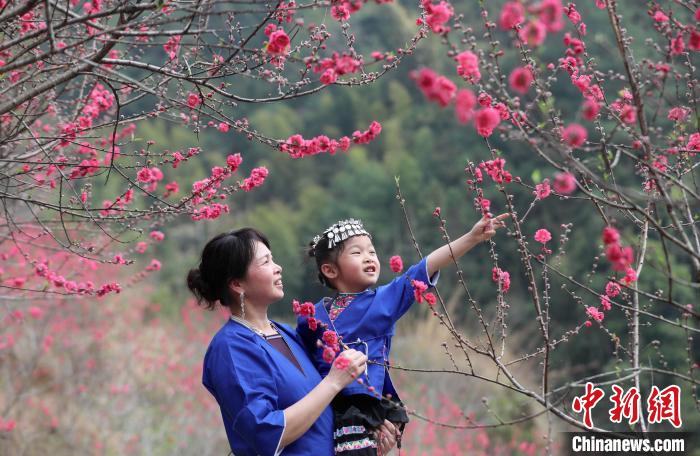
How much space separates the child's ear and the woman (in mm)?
235

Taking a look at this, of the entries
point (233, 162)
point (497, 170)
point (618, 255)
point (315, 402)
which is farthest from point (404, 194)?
point (618, 255)

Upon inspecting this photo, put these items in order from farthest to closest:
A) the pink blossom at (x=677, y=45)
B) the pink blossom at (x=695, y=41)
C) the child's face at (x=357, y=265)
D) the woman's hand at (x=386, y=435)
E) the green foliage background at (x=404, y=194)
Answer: the green foliage background at (x=404, y=194), the child's face at (x=357, y=265), the woman's hand at (x=386, y=435), the pink blossom at (x=677, y=45), the pink blossom at (x=695, y=41)

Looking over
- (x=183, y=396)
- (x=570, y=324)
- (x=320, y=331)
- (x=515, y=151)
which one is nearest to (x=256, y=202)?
(x=515, y=151)

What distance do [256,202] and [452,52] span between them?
64.5 ft

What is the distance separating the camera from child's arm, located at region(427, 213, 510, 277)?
2.08m

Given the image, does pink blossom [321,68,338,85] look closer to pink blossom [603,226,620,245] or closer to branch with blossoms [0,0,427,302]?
branch with blossoms [0,0,427,302]

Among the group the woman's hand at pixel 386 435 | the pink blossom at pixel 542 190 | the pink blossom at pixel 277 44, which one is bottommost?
the woman's hand at pixel 386 435

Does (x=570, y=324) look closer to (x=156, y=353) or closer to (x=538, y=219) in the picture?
(x=538, y=219)

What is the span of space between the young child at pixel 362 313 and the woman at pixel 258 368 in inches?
2.2

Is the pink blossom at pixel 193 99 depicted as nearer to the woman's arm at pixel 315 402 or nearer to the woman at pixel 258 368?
the woman at pixel 258 368

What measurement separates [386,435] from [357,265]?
470 millimetres

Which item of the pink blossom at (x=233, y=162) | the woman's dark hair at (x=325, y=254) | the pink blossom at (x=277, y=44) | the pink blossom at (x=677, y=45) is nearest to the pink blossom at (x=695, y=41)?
the pink blossom at (x=677, y=45)

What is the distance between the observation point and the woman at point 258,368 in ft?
6.29

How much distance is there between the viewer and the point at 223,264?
7.22 feet
